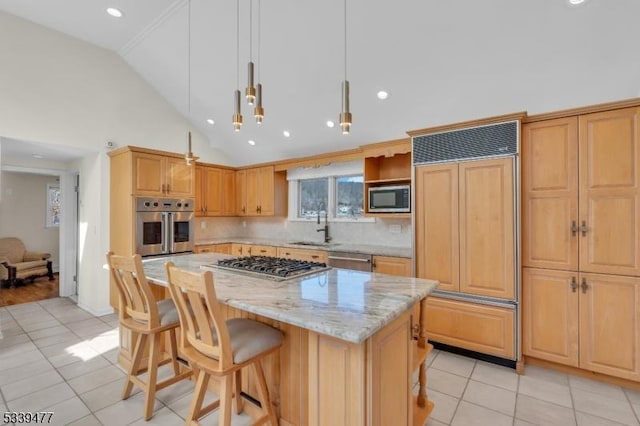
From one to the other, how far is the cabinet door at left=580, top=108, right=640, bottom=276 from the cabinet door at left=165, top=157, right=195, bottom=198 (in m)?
4.71

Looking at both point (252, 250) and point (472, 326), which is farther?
point (252, 250)

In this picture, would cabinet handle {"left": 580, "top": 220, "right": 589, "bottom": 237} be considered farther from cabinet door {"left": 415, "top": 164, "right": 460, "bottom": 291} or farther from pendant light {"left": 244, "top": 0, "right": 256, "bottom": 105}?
pendant light {"left": 244, "top": 0, "right": 256, "bottom": 105}

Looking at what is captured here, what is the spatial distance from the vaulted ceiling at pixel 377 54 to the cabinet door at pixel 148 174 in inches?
51.1

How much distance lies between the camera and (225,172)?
562cm

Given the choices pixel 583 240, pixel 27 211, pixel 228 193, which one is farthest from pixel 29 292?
pixel 583 240

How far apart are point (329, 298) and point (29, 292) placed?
6.56m

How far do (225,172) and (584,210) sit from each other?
200 inches

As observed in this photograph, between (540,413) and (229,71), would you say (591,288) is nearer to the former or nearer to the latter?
(540,413)

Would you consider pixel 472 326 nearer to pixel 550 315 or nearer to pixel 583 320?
pixel 550 315

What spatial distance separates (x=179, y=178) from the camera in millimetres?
4562

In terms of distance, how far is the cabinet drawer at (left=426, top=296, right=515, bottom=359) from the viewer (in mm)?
2727

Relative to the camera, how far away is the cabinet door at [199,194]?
5.18m

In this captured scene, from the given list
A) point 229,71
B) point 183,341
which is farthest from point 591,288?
point 229,71

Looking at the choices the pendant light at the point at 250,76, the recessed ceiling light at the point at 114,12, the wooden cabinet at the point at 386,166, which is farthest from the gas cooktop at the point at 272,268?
the recessed ceiling light at the point at 114,12
